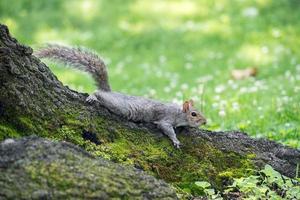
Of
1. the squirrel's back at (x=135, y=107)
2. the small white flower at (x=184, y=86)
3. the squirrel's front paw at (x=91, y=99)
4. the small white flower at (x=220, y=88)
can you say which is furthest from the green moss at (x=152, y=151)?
the small white flower at (x=184, y=86)

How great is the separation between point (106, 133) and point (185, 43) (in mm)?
8009

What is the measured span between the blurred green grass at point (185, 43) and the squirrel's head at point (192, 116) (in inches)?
73.0

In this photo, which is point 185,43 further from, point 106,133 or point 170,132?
point 106,133

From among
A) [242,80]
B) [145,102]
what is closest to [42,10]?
Result: [242,80]

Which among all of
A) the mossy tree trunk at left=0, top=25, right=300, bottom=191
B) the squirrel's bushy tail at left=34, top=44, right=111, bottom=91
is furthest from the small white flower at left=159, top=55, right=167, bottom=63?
the mossy tree trunk at left=0, top=25, right=300, bottom=191

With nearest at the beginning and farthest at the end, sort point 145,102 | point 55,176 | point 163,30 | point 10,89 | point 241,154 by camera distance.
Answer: point 55,176
point 10,89
point 241,154
point 145,102
point 163,30

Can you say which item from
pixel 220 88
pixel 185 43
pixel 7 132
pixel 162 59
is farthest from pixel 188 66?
pixel 7 132

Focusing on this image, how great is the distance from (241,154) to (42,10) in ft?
33.7

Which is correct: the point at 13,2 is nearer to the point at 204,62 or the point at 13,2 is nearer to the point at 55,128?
the point at 204,62

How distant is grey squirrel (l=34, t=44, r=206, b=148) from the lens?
425cm

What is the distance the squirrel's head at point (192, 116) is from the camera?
180 inches

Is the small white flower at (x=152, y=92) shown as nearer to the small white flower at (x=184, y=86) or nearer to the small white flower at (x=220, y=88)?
the small white flower at (x=184, y=86)

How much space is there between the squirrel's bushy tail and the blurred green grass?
2.26 metres

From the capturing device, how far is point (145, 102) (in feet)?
14.9
